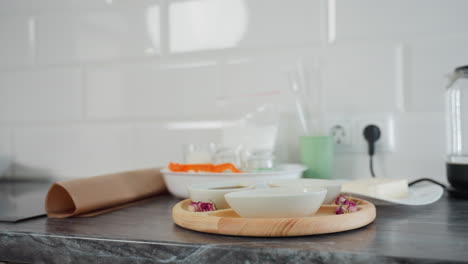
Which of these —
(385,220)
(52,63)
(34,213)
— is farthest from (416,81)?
(52,63)

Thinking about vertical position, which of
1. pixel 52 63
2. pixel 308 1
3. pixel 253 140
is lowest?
pixel 253 140

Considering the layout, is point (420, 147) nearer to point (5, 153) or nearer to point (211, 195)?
point (211, 195)

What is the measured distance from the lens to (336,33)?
3.64 ft

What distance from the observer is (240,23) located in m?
1.21

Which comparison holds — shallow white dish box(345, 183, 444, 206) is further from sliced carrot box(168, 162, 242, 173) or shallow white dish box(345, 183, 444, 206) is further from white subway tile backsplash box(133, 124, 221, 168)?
white subway tile backsplash box(133, 124, 221, 168)

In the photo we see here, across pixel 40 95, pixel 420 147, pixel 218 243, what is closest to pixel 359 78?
pixel 420 147

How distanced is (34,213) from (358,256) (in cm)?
58

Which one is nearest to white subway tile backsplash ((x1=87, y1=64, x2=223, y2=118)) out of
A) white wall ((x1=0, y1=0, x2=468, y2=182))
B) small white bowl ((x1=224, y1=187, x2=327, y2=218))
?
white wall ((x1=0, y1=0, x2=468, y2=182))

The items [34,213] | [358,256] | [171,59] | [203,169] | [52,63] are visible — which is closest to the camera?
[358,256]

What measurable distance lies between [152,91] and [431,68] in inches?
30.6

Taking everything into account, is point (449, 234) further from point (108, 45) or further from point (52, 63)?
point (52, 63)

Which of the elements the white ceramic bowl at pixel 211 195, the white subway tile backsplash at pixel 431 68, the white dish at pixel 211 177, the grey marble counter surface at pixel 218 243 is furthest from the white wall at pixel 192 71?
the white ceramic bowl at pixel 211 195

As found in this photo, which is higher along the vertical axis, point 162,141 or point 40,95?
point 40,95

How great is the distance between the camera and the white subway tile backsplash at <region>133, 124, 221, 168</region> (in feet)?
4.09
